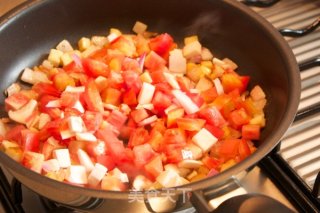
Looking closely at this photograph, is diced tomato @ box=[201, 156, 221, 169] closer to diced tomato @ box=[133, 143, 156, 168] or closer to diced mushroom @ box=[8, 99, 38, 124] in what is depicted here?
diced tomato @ box=[133, 143, 156, 168]

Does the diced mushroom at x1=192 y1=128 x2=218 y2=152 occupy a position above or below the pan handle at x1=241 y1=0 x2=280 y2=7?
below

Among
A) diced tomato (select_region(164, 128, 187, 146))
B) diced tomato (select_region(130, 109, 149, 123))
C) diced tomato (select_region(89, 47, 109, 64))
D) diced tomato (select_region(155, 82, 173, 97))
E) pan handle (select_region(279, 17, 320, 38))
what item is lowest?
diced tomato (select_region(164, 128, 187, 146))

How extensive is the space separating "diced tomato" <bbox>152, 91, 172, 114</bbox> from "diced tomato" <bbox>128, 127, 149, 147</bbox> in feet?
0.22

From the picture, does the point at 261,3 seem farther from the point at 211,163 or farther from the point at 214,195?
the point at 214,195

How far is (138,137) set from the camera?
0.85 m

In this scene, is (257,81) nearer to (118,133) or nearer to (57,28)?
(118,133)

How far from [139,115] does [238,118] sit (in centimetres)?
18

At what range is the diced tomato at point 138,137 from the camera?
2.77 feet

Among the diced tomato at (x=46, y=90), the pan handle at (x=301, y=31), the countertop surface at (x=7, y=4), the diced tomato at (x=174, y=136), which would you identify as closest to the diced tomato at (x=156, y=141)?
the diced tomato at (x=174, y=136)

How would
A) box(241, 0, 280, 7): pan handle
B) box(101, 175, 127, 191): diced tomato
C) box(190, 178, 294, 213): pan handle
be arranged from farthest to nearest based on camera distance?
1. box(241, 0, 280, 7): pan handle
2. box(101, 175, 127, 191): diced tomato
3. box(190, 178, 294, 213): pan handle

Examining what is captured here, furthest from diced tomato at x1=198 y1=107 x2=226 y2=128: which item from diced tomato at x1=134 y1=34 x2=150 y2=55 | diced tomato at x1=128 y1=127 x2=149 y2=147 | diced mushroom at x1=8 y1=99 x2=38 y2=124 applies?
diced mushroom at x1=8 y1=99 x2=38 y2=124

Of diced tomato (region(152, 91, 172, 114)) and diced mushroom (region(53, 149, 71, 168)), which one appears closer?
diced mushroom (region(53, 149, 71, 168))

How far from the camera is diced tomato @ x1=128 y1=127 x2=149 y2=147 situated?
0.85 meters

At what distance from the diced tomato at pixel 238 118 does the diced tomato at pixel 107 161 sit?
0.24 metres
